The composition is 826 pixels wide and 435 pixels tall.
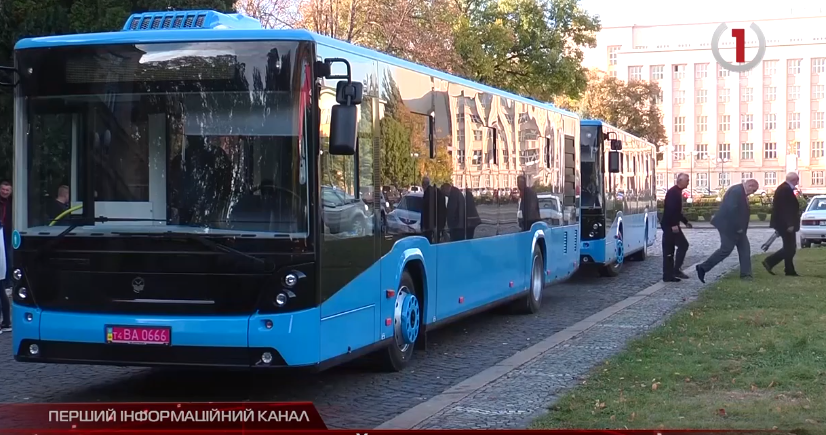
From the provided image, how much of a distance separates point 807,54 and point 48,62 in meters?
83.4

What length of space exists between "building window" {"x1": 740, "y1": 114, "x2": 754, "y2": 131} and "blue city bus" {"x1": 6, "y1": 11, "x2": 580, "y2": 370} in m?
86.2

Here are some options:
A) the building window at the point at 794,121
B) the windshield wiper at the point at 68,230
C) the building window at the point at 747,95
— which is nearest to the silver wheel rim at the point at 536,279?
the windshield wiper at the point at 68,230

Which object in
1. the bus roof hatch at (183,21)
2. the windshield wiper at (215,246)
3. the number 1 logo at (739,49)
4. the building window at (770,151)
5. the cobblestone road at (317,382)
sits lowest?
the cobblestone road at (317,382)

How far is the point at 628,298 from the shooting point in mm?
17156

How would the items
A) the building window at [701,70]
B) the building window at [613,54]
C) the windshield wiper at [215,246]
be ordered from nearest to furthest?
1. the windshield wiper at [215,246]
2. the building window at [701,70]
3. the building window at [613,54]

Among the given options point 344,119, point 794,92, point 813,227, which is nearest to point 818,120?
point 794,92

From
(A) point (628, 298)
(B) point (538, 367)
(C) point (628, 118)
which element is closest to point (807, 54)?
(C) point (628, 118)

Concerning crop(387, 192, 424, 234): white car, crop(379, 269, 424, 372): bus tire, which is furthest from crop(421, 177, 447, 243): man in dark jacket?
crop(379, 269, 424, 372): bus tire

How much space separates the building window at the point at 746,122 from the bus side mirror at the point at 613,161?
73.3 metres

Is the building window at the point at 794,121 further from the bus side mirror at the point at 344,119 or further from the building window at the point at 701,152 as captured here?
the bus side mirror at the point at 344,119

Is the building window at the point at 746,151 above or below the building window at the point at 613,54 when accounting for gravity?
below

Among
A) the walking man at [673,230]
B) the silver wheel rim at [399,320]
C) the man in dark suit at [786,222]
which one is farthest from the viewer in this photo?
the man in dark suit at [786,222]

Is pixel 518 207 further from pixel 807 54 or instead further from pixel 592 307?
pixel 807 54

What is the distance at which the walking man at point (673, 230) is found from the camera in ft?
63.3
